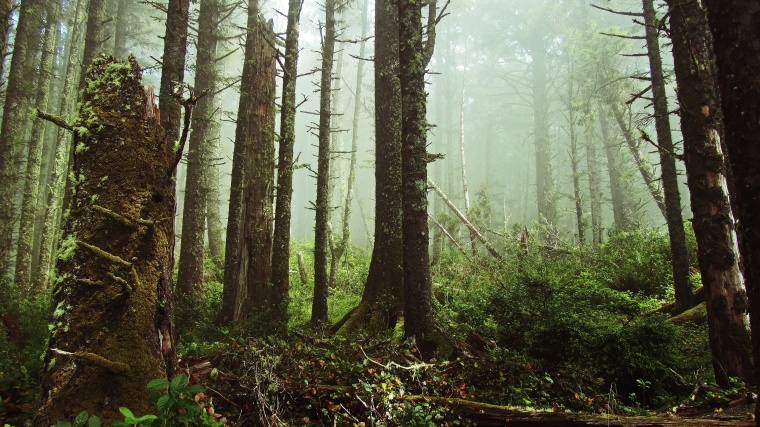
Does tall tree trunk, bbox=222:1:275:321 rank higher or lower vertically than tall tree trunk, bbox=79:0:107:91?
lower

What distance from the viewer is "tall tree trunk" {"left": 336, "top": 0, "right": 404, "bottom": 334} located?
7.21 meters

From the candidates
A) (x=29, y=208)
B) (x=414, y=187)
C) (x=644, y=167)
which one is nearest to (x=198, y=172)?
(x=29, y=208)

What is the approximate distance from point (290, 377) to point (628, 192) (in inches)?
1118

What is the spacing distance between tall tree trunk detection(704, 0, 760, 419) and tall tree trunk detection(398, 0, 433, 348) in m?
3.44

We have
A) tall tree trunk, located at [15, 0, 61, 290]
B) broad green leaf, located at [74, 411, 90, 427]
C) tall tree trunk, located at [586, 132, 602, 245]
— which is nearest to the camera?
broad green leaf, located at [74, 411, 90, 427]

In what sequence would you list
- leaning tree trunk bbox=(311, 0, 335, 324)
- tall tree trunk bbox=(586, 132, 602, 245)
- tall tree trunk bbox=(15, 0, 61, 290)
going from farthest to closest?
1. tall tree trunk bbox=(586, 132, 602, 245)
2. tall tree trunk bbox=(15, 0, 61, 290)
3. leaning tree trunk bbox=(311, 0, 335, 324)

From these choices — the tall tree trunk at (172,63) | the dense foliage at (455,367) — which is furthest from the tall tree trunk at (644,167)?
the tall tree trunk at (172,63)

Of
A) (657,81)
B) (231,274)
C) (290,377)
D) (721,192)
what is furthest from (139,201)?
(657,81)

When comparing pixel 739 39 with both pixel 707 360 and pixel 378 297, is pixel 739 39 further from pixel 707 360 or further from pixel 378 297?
pixel 378 297

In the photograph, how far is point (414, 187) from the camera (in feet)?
18.1

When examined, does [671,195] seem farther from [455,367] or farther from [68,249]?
[68,249]

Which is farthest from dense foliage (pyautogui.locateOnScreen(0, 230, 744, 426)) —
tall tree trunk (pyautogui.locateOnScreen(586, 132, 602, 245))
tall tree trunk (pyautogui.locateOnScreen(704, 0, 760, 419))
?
tall tree trunk (pyautogui.locateOnScreen(586, 132, 602, 245))

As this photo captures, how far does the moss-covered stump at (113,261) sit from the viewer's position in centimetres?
243

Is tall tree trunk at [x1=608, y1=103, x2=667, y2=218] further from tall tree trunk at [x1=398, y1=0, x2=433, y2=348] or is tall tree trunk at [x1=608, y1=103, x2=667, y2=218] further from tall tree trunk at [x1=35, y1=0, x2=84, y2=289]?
tall tree trunk at [x1=35, y1=0, x2=84, y2=289]
